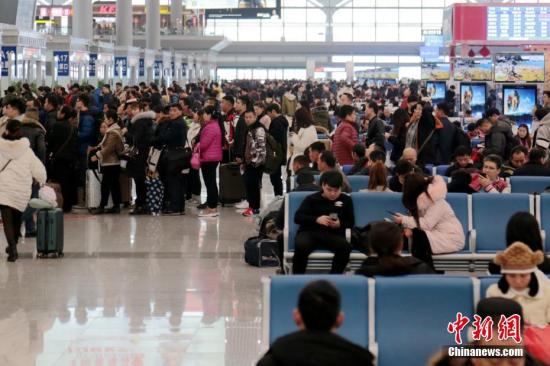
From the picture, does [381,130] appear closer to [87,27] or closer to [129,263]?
[129,263]

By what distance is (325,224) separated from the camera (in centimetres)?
907

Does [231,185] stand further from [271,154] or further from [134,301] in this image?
[134,301]

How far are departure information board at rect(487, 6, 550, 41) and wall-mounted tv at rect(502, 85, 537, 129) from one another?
7.41 metres

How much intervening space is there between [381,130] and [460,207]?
6.15 m

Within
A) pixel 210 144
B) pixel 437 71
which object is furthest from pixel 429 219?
pixel 437 71

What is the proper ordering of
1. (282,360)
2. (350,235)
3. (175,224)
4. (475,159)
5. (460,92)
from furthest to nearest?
(460,92)
(175,224)
(475,159)
(350,235)
(282,360)

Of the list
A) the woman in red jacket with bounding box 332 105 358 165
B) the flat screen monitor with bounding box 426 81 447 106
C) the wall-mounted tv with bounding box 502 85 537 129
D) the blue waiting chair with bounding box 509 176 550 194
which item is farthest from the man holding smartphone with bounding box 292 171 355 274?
the flat screen monitor with bounding box 426 81 447 106

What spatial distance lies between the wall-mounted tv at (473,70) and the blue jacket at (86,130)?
1170 centimetres

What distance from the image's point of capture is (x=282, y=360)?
4.48 metres

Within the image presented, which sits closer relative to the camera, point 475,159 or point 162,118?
point 475,159

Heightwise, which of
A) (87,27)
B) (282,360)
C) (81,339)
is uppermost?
(87,27)

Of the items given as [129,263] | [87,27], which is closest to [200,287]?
[129,263]

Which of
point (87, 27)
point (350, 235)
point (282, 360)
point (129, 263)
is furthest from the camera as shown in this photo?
point (87, 27)

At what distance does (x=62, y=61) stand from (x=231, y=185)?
46.3 ft
